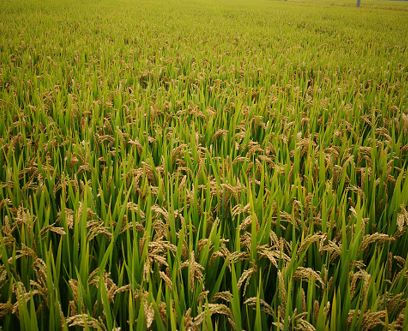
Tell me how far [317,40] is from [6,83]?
23.4 feet

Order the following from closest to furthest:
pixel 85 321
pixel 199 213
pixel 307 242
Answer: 1. pixel 85 321
2. pixel 307 242
3. pixel 199 213

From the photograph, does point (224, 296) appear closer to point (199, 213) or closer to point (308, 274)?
point (308, 274)

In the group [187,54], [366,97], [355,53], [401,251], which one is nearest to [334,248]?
[401,251]

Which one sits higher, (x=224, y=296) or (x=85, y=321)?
(x=85, y=321)

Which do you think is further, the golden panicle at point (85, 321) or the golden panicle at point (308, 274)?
the golden panicle at point (308, 274)

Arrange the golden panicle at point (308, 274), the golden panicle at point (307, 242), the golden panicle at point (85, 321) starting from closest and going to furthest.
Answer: the golden panicle at point (85, 321), the golden panicle at point (308, 274), the golden panicle at point (307, 242)

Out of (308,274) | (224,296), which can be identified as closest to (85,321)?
(224,296)

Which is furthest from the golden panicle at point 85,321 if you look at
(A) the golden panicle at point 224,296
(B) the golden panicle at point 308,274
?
(B) the golden panicle at point 308,274

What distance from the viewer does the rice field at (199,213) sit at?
3.43 feet

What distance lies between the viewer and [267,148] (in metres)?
2.23

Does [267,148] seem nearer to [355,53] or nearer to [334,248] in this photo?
[334,248]

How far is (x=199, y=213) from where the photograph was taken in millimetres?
1622

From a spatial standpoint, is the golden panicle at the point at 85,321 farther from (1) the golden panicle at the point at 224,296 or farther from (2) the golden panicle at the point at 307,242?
(2) the golden panicle at the point at 307,242

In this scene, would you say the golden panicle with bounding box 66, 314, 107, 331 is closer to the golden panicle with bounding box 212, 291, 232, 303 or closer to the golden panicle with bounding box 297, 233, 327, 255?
the golden panicle with bounding box 212, 291, 232, 303
